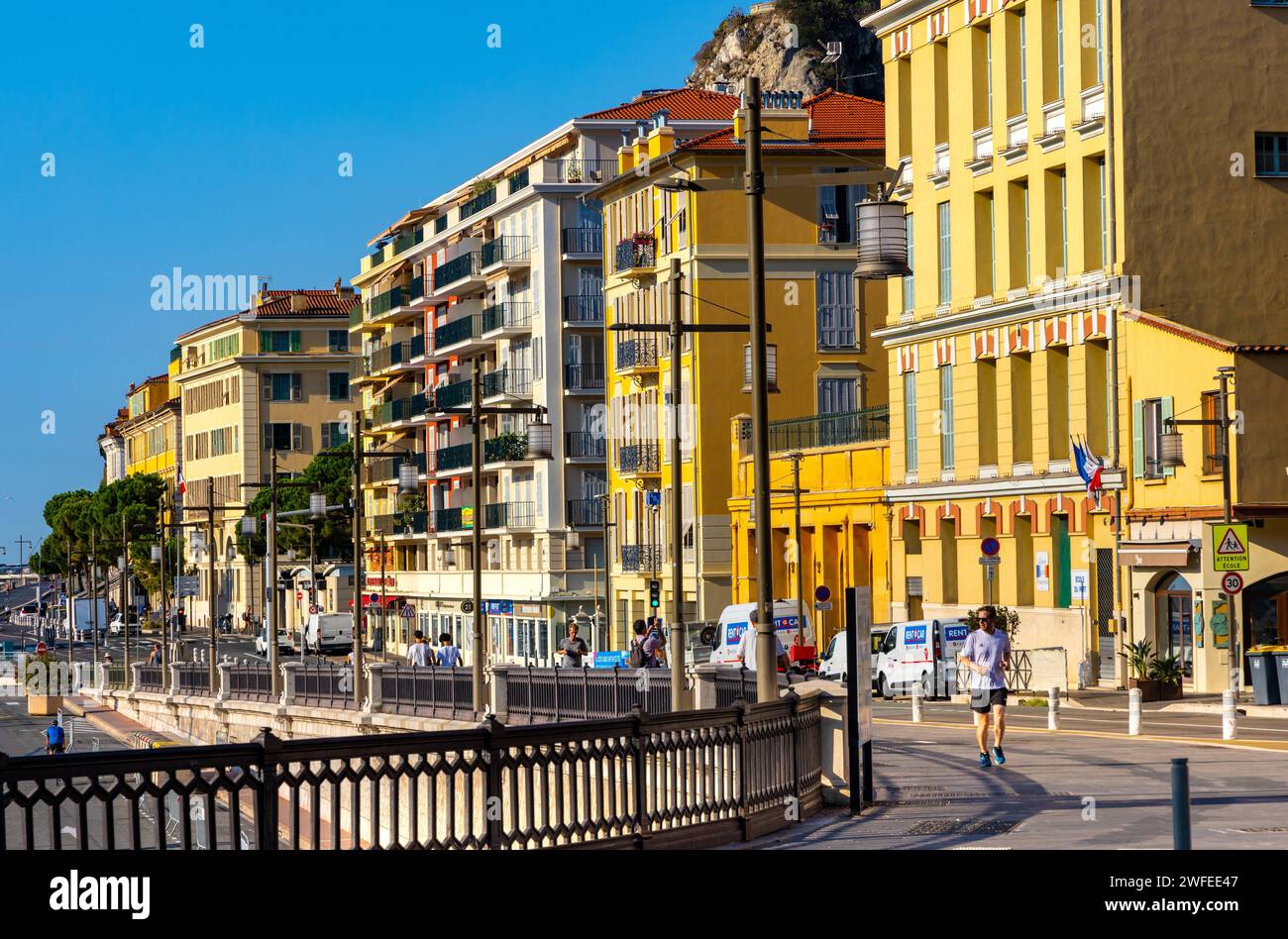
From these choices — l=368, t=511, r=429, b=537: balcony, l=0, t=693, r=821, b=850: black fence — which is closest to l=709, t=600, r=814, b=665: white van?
l=0, t=693, r=821, b=850: black fence

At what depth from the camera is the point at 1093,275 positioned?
165ft

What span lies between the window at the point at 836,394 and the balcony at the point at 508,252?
70.2 ft

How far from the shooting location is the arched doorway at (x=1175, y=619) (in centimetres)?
4722

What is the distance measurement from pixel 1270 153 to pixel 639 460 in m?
34.0

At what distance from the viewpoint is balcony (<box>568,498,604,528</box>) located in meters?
87.9

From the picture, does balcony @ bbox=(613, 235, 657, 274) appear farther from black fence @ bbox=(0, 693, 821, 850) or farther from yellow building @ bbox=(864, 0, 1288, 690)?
black fence @ bbox=(0, 693, 821, 850)

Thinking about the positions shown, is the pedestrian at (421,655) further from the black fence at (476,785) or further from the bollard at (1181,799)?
the bollard at (1181,799)

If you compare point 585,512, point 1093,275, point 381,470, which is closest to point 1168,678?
point 1093,275

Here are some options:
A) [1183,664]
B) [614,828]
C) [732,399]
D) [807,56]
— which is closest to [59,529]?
[807,56]

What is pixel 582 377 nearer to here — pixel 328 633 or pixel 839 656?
pixel 328 633

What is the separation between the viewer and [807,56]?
134 m

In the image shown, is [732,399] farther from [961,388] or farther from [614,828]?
[614,828]

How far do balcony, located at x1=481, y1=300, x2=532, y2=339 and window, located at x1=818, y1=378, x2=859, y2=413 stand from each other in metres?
20.3

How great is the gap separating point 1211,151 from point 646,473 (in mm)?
33245
